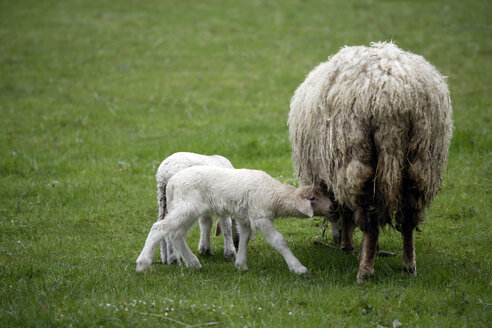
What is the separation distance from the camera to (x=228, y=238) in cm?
664

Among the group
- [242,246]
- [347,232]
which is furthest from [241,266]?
[347,232]

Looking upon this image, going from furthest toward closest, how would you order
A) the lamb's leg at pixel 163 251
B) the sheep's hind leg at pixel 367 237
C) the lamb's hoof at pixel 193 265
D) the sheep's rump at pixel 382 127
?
the lamb's leg at pixel 163 251 → the lamb's hoof at pixel 193 265 → the sheep's hind leg at pixel 367 237 → the sheep's rump at pixel 382 127

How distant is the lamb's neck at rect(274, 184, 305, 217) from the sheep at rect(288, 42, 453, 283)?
38 cm

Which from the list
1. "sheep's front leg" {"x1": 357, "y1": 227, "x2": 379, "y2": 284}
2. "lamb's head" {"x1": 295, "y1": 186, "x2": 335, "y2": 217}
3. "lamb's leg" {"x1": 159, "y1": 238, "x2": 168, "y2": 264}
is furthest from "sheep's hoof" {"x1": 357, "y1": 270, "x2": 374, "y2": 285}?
"lamb's leg" {"x1": 159, "y1": 238, "x2": 168, "y2": 264}

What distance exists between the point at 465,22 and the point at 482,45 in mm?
1868

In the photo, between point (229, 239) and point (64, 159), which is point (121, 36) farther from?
point (229, 239)

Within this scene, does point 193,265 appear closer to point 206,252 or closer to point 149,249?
point 149,249

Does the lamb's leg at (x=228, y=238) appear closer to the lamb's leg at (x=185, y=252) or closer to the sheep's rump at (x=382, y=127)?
the lamb's leg at (x=185, y=252)

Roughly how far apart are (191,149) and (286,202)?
500 centimetres

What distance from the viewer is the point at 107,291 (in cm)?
514

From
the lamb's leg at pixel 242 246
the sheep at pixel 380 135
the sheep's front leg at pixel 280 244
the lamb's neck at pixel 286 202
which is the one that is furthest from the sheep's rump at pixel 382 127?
the lamb's leg at pixel 242 246

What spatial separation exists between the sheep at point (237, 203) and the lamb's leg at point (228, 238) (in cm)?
78

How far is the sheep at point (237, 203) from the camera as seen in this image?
5.70 m

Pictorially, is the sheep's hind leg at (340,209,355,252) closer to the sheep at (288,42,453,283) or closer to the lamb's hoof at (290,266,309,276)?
the sheep at (288,42,453,283)
